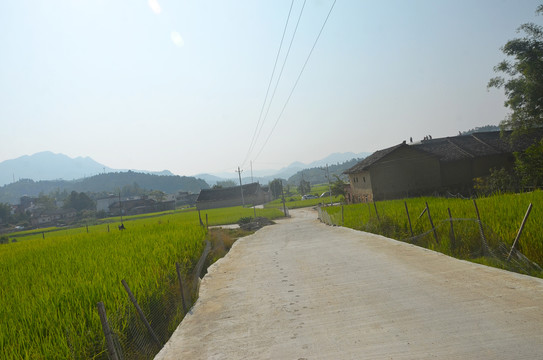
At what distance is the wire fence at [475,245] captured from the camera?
27.7 feet

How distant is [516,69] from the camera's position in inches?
1241

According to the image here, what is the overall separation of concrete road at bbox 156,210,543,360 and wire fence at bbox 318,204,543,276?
3.19 feet

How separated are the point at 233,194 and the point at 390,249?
78.2m

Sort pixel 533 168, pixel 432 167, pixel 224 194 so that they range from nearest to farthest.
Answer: pixel 533 168 → pixel 432 167 → pixel 224 194

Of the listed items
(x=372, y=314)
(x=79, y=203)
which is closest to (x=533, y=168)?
(x=372, y=314)

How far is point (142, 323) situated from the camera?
21.9 feet

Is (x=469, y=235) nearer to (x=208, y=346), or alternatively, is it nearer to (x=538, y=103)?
(x=208, y=346)

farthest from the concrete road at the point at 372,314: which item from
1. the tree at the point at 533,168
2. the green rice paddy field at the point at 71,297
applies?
the tree at the point at 533,168

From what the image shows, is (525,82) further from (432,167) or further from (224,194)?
(224,194)

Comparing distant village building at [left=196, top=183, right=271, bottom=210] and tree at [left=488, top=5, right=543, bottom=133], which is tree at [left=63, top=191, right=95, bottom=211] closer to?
distant village building at [left=196, top=183, right=271, bottom=210]

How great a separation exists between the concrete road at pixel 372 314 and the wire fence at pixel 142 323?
444mm

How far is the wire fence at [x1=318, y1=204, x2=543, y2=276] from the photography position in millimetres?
8430

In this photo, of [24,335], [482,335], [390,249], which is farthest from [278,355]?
[390,249]

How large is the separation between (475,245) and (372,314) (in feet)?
20.9
